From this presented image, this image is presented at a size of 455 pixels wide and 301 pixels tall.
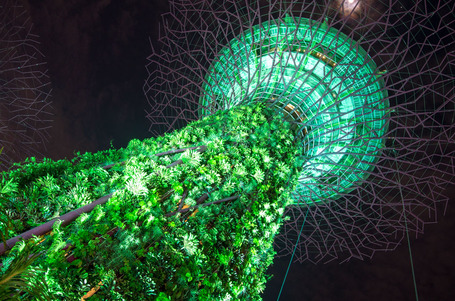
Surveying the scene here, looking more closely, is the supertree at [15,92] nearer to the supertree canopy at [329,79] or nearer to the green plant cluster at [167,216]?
the supertree canopy at [329,79]

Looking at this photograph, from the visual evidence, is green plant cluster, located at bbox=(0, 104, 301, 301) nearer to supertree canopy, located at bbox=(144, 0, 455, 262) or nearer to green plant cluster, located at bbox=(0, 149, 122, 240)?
green plant cluster, located at bbox=(0, 149, 122, 240)

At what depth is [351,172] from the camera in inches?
486

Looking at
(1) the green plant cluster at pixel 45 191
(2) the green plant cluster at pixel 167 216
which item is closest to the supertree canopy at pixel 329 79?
(2) the green plant cluster at pixel 167 216

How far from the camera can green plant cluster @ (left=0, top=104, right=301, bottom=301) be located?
2.67 meters

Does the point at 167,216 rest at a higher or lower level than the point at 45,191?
higher

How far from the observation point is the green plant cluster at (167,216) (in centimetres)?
267

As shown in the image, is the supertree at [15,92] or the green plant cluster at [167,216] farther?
the supertree at [15,92]

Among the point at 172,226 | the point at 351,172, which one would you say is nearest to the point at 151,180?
the point at 172,226

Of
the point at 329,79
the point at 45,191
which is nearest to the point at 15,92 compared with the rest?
the point at 45,191

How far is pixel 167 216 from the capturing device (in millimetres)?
3957

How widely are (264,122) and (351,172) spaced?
7.23m

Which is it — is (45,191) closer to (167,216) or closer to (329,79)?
(167,216)

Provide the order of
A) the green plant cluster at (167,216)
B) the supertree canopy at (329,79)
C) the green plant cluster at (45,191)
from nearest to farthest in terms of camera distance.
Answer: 1. the green plant cluster at (167,216)
2. the green plant cluster at (45,191)
3. the supertree canopy at (329,79)

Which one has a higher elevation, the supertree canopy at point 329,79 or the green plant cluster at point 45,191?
the supertree canopy at point 329,79
